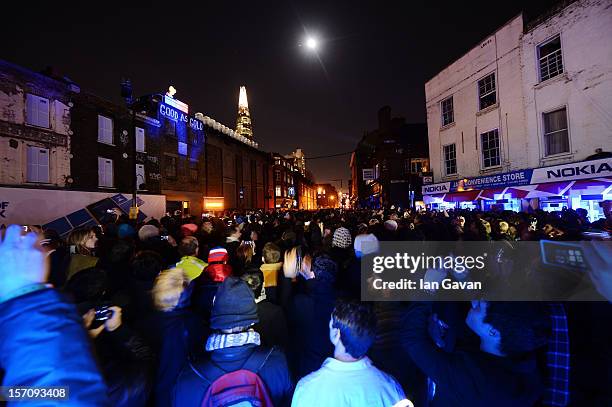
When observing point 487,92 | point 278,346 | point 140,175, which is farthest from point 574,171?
point 140,175

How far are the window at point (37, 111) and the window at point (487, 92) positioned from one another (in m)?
26.0

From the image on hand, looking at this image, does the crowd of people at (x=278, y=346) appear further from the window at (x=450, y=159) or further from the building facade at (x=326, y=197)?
the building facade at (x=326, y=197)

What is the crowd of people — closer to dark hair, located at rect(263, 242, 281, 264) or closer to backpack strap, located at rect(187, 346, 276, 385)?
backpack strap, located at rect(187, 346, 276, 385)

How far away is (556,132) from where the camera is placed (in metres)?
13.4

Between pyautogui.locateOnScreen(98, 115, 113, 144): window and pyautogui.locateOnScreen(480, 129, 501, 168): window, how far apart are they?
25.1m

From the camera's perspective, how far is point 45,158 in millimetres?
16453

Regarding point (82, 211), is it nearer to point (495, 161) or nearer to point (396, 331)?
point (396, 331)

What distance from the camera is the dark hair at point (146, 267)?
139 inches

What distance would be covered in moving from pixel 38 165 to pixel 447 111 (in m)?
26.2

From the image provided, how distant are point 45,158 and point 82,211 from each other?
197 inches

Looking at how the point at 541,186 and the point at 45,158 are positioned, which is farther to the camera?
the point at 45,158

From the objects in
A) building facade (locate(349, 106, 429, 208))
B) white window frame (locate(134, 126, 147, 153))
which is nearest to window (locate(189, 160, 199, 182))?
white window frame (locate(134, 126, 147, 153))

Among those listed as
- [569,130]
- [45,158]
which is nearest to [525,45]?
[569,130]

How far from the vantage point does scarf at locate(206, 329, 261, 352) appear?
1.90 meters
